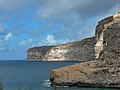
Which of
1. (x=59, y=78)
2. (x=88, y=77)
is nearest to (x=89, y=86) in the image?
(x=88, y=77)

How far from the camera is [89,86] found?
1951 inches

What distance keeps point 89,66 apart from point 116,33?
219 inches

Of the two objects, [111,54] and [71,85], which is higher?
[111,54]

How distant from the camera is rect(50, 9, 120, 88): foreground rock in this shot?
160ft

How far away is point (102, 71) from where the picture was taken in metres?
49.8

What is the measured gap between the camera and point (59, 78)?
52.1m

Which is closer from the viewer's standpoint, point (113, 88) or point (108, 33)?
point (113, 88)

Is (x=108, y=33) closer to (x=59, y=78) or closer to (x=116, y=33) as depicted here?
(x=116, y=33)

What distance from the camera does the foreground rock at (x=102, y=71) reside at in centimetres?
4881

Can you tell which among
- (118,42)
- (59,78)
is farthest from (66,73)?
(118,42)

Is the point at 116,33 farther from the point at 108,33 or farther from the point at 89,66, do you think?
the point at 89,66

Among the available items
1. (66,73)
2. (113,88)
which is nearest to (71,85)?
(66,73)

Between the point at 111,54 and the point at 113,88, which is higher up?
the point at 111,54

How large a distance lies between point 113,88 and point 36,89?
9488mm
